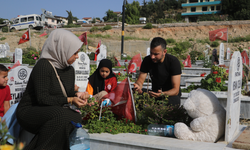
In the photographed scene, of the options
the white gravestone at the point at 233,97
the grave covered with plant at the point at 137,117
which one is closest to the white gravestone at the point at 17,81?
the grave covered with plant at the point at 137,117

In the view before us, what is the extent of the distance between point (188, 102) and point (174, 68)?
3.15 feet

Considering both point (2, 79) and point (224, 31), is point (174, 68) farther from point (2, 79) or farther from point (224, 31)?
point (224, 31)

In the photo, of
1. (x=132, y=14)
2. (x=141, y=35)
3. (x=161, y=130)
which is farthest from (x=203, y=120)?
(x=132, y=14)

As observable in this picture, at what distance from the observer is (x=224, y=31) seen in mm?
13617

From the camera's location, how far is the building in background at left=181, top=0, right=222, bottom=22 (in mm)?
52250

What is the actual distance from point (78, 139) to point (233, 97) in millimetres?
1815

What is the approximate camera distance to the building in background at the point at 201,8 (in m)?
52.2

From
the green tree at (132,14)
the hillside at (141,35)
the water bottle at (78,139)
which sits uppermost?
the green tree at (132,14)

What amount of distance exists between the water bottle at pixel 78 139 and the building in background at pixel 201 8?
54.4m

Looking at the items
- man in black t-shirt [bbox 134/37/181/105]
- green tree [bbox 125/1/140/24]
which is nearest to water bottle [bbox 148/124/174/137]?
man in black t-shirt [bbox 134/37/181/105]

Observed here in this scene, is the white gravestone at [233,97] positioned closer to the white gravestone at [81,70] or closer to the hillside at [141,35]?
the white gravestone at [81,70]

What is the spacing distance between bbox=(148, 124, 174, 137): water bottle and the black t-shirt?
37.4 inches

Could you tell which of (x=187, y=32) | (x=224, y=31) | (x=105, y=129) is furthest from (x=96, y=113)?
(x=187, y=32)

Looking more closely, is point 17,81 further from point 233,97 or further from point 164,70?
point 233,97
